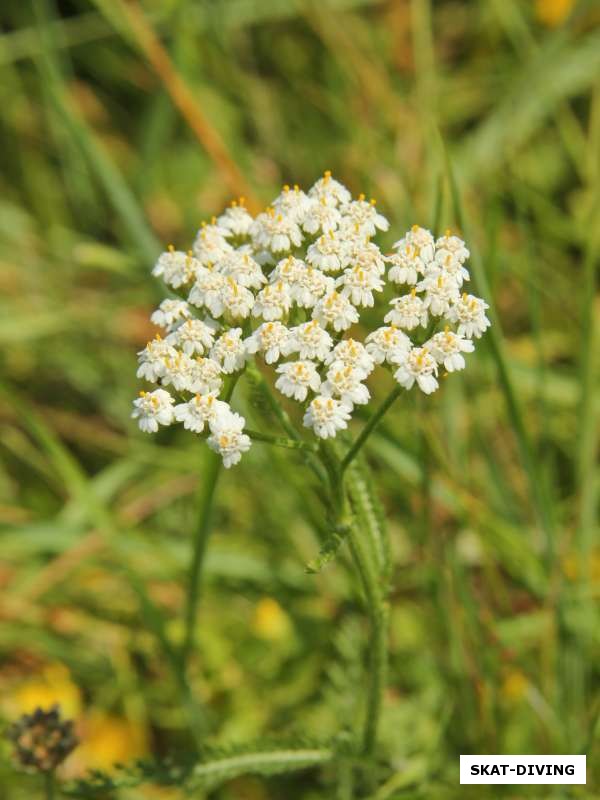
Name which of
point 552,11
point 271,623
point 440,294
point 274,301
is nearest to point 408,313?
point 440,294

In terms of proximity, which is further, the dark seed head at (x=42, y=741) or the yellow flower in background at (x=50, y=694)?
the yellow flower in background at (x=50, y=694)

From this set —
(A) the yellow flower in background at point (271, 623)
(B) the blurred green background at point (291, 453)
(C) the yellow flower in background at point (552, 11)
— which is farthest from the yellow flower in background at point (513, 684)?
(C) the yellow flower in background at point (552, 11)

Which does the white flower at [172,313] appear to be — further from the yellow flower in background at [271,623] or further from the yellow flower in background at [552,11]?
the yellow flower in background at [552,11]

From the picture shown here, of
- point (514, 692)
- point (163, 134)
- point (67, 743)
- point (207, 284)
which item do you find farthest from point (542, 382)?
point (163, 134)

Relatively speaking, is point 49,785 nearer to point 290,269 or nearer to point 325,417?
point 325,417

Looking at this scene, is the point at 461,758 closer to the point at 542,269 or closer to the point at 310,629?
the point at 310,629
